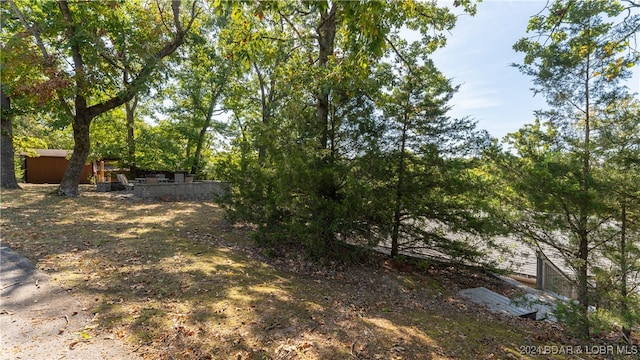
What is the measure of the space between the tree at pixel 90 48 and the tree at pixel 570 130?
32.6 feet

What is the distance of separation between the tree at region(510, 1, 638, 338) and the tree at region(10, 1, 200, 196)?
9934 mm

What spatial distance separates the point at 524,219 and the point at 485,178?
1511 millimetres

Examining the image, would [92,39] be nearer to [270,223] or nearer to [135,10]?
[135,10]

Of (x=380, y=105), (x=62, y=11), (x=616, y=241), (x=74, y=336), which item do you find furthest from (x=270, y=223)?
(x=62, y=11)

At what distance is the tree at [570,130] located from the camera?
11.8ft

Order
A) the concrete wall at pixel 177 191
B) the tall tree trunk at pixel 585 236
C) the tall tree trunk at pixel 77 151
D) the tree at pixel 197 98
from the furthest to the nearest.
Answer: the tree at pixel 197 98 → the concrete wall at pixel 177 191 → the tall tree trunk at pixel 77 151 → the tall tree trunk at pixel 585 236

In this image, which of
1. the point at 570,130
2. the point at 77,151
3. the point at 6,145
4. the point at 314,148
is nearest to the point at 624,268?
the point at 570,130

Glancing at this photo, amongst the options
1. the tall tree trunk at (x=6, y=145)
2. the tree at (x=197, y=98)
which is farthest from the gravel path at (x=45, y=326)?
the tree at (x=197, y=98)

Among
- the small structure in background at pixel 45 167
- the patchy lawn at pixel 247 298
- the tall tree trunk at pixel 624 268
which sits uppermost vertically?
the small structure in background at pixel 45 167

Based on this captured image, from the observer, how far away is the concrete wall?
11.3 m

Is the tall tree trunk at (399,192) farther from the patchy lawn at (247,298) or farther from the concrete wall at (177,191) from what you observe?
the concrete wall at (177,191)

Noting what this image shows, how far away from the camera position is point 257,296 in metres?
3.82

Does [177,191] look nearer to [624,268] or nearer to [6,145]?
[6,145]

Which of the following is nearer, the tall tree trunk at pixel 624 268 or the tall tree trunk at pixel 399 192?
the tall tree trunk at pixel 624 268
